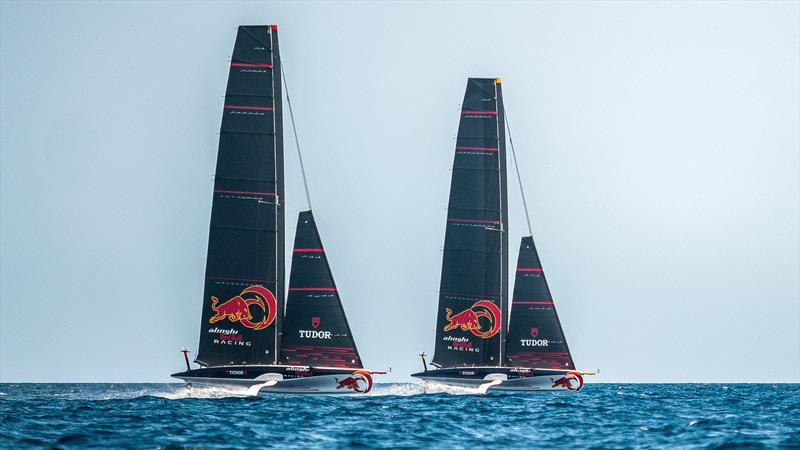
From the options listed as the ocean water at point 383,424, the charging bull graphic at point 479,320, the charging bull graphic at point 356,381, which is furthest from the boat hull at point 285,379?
the charging bull graphic at point 479,320

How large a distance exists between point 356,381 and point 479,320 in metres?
11.4

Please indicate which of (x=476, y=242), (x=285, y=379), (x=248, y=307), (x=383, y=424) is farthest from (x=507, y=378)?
(x=383, y=424)

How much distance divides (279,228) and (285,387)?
21.6 ft

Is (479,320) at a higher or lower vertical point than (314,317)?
higher

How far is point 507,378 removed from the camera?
59562mm

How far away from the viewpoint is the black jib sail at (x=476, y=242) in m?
60.4

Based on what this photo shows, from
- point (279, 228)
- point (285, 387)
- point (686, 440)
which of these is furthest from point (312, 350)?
point (686, 440)

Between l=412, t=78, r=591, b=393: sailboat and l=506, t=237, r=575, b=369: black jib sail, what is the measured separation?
0.05m

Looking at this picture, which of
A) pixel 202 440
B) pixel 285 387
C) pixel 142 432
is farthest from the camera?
pixel 285 387

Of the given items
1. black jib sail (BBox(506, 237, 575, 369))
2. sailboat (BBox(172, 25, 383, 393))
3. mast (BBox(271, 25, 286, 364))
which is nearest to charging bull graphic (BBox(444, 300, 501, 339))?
black jib sail (BBox(506, 237, 575, 369))

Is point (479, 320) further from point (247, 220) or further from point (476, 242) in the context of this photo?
point (247, 220)

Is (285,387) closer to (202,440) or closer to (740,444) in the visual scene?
(202,440)

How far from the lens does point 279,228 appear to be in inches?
2058

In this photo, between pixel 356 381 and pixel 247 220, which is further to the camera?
pixel 247 220
